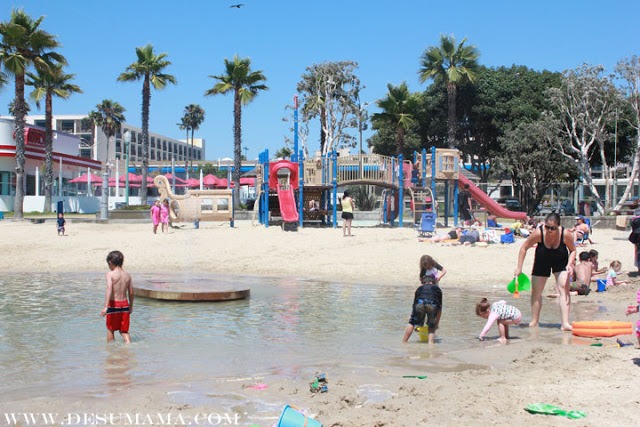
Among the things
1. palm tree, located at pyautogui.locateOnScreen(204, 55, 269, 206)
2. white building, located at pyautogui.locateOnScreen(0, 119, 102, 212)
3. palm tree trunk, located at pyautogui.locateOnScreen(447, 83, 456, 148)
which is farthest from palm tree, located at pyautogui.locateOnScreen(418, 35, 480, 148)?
white building, located at pyautogui.locateOnScreen(0, 119, 102, 212)

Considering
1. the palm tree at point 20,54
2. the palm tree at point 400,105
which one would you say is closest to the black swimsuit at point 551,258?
the palm tree at point 20,54

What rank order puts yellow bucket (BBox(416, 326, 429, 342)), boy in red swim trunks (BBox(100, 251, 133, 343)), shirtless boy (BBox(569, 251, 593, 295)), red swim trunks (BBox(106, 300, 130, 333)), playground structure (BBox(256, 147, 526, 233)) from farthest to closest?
playground structure (BBox(256, 147, 526, 233)) → shirtless boy (BBox(569, 251, 593, 295)) → yellow bucket (BBox(416, 326, 429, 342)) → red swim trunks (BBox(106, 300, 130, 333)) → boy in red swim trunks (BBox(100, 251, 133, 343))

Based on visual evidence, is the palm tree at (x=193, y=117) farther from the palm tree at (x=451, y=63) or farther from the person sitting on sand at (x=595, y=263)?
the person sitting on sand at (x=595, y=263)

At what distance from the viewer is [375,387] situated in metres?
A: 6.70

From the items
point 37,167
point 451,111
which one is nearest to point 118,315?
point 451,111

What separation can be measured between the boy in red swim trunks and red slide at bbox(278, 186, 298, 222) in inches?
725

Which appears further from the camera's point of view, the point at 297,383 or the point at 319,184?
the point at 319,184

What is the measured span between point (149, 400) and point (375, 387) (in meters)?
2.15

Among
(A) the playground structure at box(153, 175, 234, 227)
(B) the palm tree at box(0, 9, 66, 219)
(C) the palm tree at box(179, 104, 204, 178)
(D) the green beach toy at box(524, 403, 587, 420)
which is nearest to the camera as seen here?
(D) the green beach toy at box(524, 403, 587, 420)

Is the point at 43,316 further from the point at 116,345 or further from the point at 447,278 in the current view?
the point at 447,278

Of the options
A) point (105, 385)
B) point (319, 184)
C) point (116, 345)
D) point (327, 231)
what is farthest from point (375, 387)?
point (319, 184)

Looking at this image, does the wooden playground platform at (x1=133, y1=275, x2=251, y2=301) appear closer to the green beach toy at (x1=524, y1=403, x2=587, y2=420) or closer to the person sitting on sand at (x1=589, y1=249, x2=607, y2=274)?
the person sitting on sand at (x1=589, y1=249, x2=607, y2=274)

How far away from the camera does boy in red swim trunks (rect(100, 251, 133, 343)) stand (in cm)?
921

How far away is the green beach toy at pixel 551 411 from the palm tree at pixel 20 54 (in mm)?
34961
